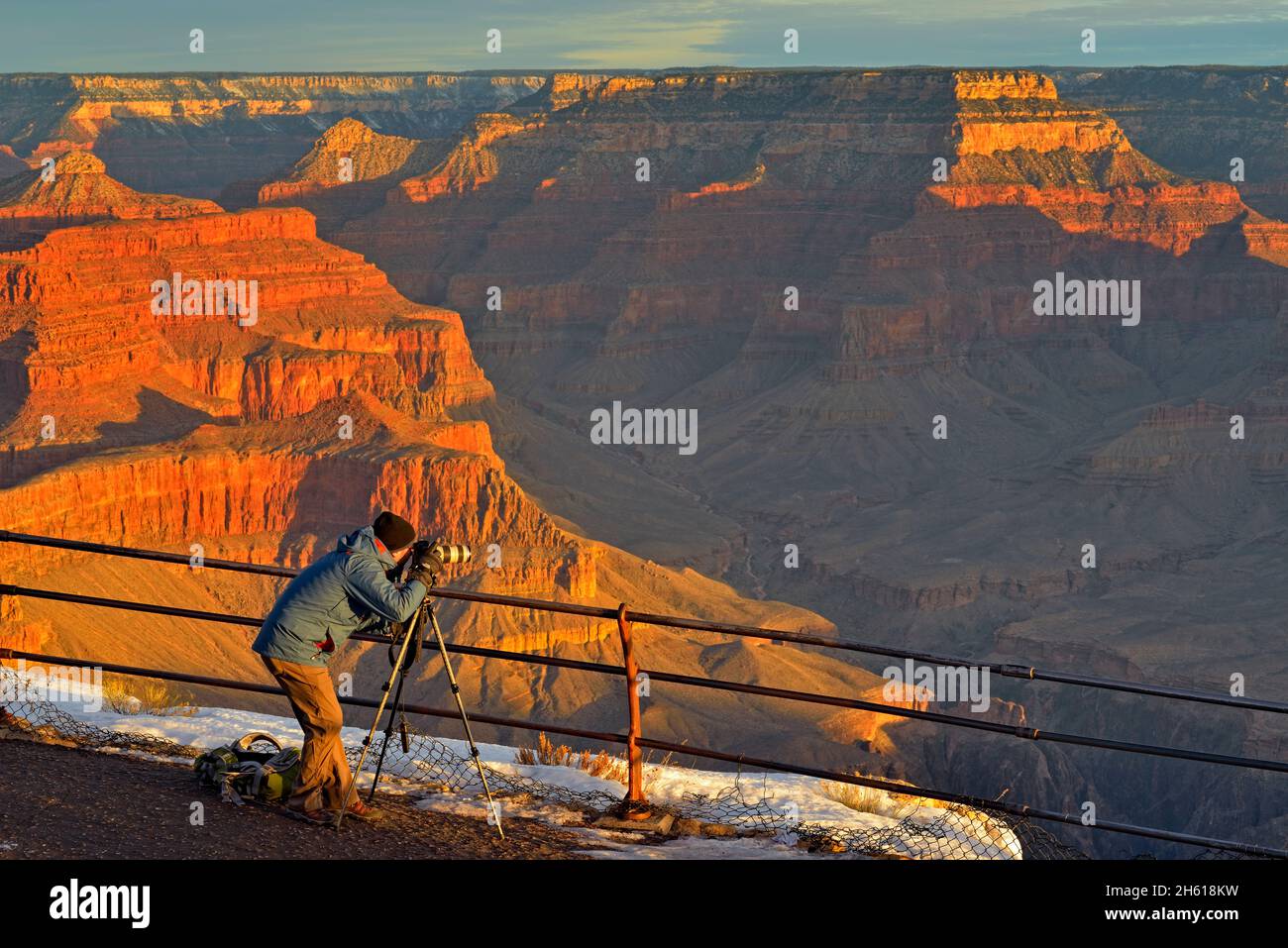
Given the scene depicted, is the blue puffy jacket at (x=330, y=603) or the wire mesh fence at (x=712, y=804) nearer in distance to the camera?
the blue puffy jacket at (x=330, y=603)

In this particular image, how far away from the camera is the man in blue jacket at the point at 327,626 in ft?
49.2

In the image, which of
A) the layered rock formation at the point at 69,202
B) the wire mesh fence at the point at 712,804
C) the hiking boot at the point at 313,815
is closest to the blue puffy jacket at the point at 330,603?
the hiking boot at the point at 313,815

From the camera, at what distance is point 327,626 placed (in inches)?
599

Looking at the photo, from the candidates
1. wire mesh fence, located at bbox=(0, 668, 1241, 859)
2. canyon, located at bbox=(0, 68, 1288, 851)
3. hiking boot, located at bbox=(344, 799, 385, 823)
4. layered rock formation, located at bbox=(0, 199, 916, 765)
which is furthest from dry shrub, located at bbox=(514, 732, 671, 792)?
canyon, located at bbox=(0, 68, 1288, 851)

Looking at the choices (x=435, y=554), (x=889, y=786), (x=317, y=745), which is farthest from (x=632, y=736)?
(x=317, y=745)

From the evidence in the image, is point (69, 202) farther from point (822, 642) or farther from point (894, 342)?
point (822, 642)

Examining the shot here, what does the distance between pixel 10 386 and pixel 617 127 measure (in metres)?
121

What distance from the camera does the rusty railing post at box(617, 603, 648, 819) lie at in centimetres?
1588

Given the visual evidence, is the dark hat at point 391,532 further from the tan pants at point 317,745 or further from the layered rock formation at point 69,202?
the layered rock formation at point 69,202

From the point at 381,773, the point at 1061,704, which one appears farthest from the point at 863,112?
the point at 381,773

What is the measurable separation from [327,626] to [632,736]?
289 centimetres

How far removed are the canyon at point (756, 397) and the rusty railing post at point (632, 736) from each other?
35242 millimetres

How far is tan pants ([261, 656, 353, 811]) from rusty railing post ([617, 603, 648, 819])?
249 centimetres

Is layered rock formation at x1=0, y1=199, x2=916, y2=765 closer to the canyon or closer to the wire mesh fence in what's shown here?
the canyon
